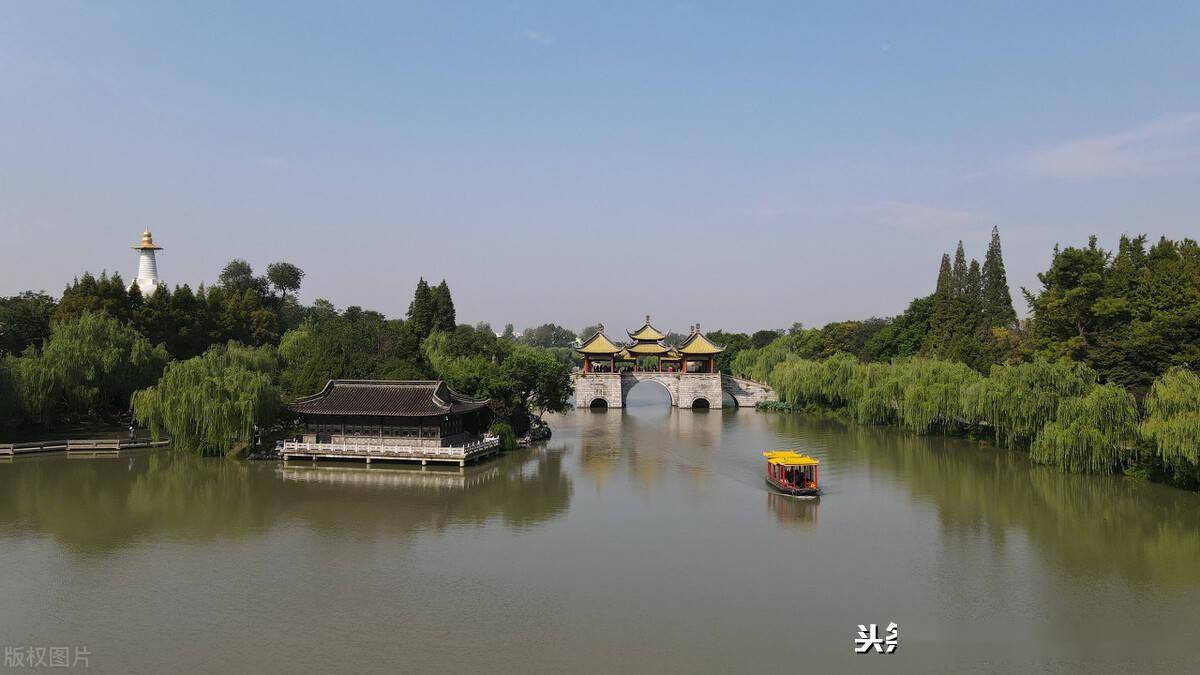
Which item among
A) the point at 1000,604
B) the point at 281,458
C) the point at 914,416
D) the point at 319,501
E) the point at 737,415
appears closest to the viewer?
the point at 1000,604

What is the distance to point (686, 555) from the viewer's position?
1733 centimetres

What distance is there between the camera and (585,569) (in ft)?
53.2

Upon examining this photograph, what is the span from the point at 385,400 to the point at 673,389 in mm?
29396

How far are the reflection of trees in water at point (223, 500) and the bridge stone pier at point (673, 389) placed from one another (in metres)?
25.7

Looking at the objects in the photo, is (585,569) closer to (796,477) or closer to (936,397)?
(796,477)

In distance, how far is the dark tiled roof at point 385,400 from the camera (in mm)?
27703

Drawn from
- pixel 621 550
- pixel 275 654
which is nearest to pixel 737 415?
pixel 621 550

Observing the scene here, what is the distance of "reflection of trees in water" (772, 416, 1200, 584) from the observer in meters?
17.1

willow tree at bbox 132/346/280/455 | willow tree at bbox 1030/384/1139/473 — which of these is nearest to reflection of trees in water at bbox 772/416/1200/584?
willow tree at bbox 1030/384/1139/473

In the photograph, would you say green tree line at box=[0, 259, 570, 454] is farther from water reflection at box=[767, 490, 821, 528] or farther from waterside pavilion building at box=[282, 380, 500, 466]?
water reflection at box=[767, 490, 821, 528]

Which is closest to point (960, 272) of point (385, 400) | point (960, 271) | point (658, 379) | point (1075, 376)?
point (960, 271)

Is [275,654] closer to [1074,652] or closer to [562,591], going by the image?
[562,591]

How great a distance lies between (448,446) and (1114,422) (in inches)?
802

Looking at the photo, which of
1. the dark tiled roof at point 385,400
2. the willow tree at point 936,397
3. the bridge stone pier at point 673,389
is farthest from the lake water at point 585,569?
the bridge stone pier at point 673,389
